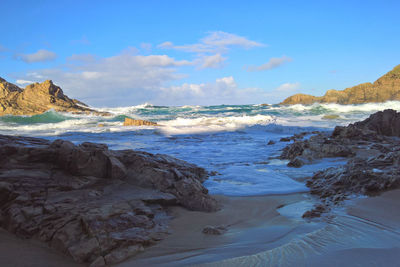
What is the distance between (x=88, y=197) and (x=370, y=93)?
4551cm

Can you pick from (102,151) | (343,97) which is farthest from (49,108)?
(343,97)

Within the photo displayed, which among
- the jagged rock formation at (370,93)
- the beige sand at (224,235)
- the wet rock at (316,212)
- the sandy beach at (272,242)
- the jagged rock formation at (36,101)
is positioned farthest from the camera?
the jagged rock formation at (370,93)

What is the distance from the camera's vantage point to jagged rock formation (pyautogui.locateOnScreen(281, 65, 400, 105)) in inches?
1529

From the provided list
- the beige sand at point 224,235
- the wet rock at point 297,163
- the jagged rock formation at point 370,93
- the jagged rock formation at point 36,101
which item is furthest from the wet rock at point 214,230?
the jagged rock formation at point 370,93

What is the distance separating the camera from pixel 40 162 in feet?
8.73

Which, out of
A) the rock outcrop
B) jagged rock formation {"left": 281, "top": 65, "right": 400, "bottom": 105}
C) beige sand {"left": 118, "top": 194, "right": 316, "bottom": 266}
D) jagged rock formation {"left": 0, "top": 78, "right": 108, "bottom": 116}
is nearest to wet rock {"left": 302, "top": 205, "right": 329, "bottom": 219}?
beige sand {"left": 118, "top": 194, "right": 316, "bottom": 266}

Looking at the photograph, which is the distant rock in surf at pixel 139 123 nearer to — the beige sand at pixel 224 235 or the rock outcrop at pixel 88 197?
the rock outcrop at pixel 88 197

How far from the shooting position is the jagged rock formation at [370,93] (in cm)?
3884

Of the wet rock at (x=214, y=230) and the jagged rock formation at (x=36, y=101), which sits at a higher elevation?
the jagged rock formation at (x=36, y=101)

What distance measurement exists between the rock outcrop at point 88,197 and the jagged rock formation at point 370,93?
139 ft

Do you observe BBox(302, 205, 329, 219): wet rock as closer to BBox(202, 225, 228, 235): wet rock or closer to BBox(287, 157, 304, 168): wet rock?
BBox(202, 225, 228, 235): wet rock

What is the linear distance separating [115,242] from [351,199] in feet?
6.98

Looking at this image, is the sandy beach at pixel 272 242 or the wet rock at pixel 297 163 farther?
the wet rock at pixel 297 163

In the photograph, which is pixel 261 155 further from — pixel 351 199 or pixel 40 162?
pixel 40 162
